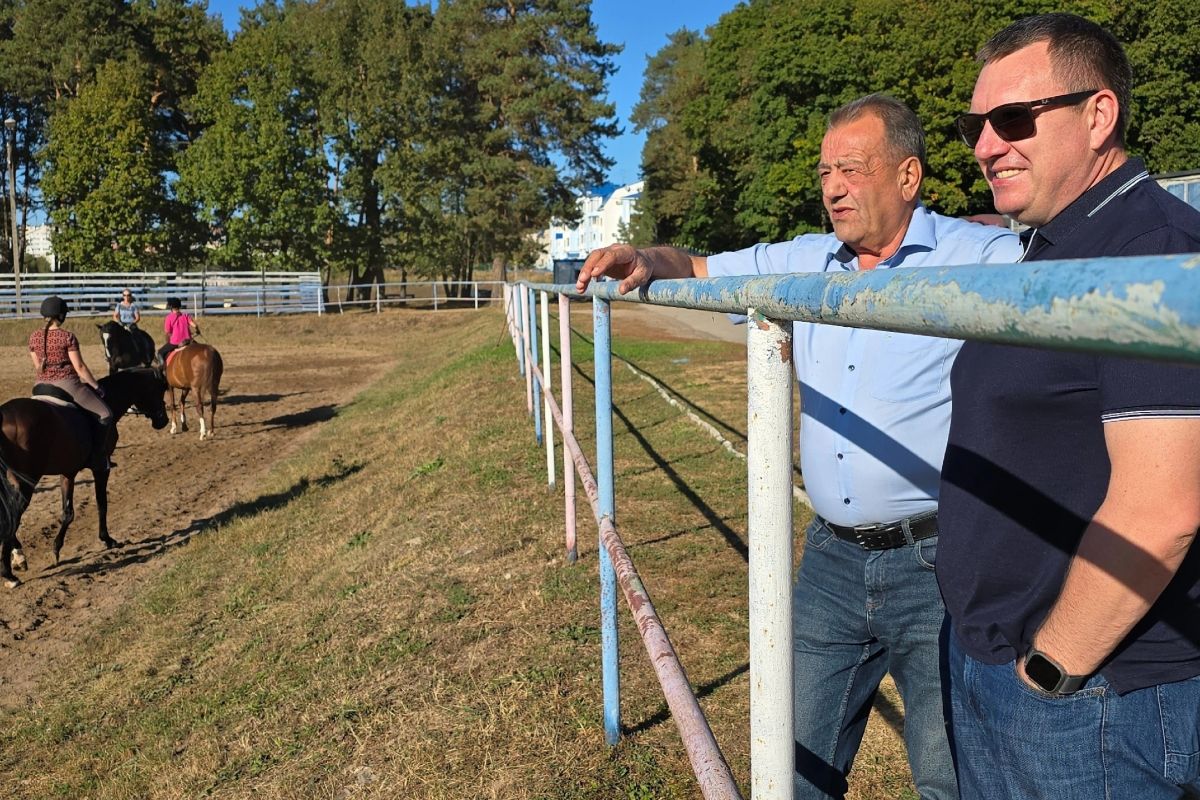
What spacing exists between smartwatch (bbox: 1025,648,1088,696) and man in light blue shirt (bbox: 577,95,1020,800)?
2.45ft

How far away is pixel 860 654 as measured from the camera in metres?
2.24

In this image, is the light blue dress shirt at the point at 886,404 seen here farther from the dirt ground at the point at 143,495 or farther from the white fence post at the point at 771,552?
the dirt ground at the point at 143,495

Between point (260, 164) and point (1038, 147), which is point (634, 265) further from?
point (260, 164)

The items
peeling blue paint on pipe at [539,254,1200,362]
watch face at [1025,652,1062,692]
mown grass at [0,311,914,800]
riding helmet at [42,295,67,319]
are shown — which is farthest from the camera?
riding helmet at [42,295,67,319]

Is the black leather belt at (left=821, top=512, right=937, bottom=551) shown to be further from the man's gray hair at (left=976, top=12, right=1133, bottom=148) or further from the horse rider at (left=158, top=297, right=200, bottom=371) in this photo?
the horse rider at (left=158, top=297, right=200, bottom=371)

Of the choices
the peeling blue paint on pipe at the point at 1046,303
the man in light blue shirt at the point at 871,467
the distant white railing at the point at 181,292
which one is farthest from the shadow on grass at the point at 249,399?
the peeling blue paint on pipe at the point at 1046,303

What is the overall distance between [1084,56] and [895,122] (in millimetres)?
906

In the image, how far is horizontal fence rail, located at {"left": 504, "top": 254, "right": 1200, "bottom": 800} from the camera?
0.65 metres

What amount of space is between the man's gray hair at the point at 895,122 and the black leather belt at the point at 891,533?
2.91ft

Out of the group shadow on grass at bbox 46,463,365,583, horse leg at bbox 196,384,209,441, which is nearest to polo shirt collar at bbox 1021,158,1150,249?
shadow on grass at bbox 46,463,365,583

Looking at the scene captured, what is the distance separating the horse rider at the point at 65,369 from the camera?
8.28 m

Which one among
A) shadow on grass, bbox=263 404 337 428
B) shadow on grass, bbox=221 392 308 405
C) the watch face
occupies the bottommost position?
shadow on grass, bbox=263 404 337 428

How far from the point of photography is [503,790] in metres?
3.08

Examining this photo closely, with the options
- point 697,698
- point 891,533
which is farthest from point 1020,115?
point 697,698
